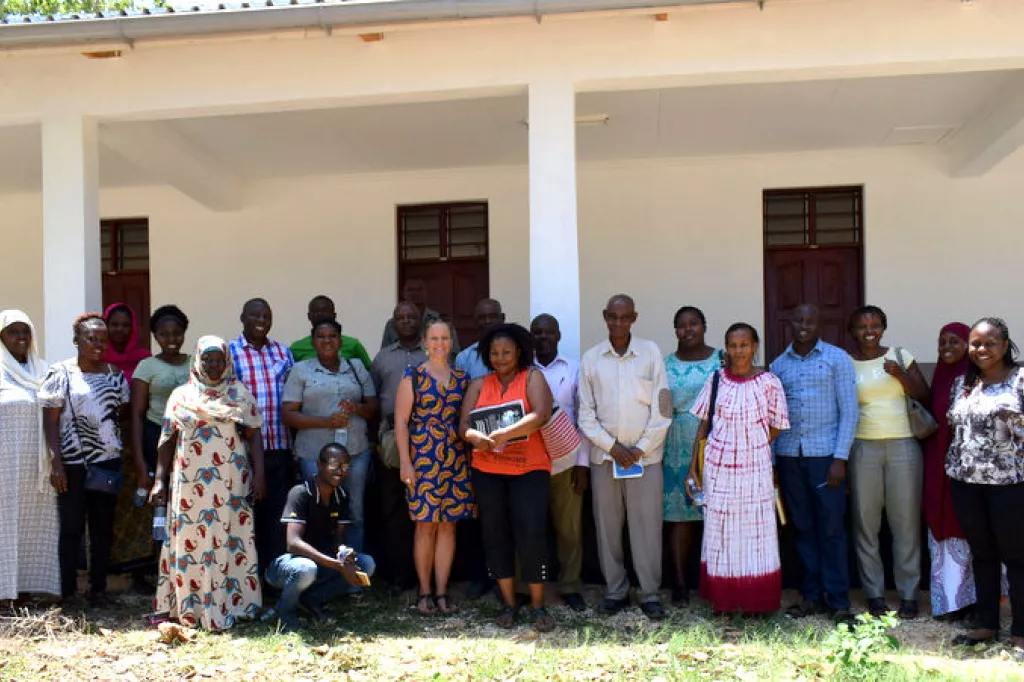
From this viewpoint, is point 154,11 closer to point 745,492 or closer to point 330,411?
point 330,411

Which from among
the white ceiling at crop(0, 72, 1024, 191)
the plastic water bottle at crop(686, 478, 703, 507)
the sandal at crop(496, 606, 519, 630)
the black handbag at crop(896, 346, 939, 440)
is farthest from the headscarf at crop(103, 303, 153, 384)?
the black handbag at crop(896, 346, 939, 440)

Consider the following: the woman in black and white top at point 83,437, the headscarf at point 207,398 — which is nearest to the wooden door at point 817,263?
the headscarf at point 207,398

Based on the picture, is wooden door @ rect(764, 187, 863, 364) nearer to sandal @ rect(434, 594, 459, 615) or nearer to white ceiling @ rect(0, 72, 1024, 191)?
white ceiling @ rect(0, 72, 1024, 191)

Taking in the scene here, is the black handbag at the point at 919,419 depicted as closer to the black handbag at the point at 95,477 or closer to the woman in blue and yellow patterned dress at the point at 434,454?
the woman in blue and yellow patterned dress at the point at 434,454

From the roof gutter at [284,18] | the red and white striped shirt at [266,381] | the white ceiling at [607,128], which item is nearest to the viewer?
the roof gutter at [284,18]

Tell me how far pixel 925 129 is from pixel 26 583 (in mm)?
7860

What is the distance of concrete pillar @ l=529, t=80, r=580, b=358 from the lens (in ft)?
19.3

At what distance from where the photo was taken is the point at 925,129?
8281 mm

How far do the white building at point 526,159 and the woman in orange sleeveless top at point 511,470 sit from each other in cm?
89

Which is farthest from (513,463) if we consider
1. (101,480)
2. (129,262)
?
(129,262)

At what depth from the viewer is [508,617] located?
5.07m

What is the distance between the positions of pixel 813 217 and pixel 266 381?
5.96 m

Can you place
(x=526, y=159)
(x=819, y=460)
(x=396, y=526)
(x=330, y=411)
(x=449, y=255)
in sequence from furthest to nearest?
1. (x=449, y=255)
2. (x=526, y=159)
3. (x=396, y=526)
4. (x=330, y=411)
5. (x=819, y=460)

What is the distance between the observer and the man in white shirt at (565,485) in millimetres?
5438
